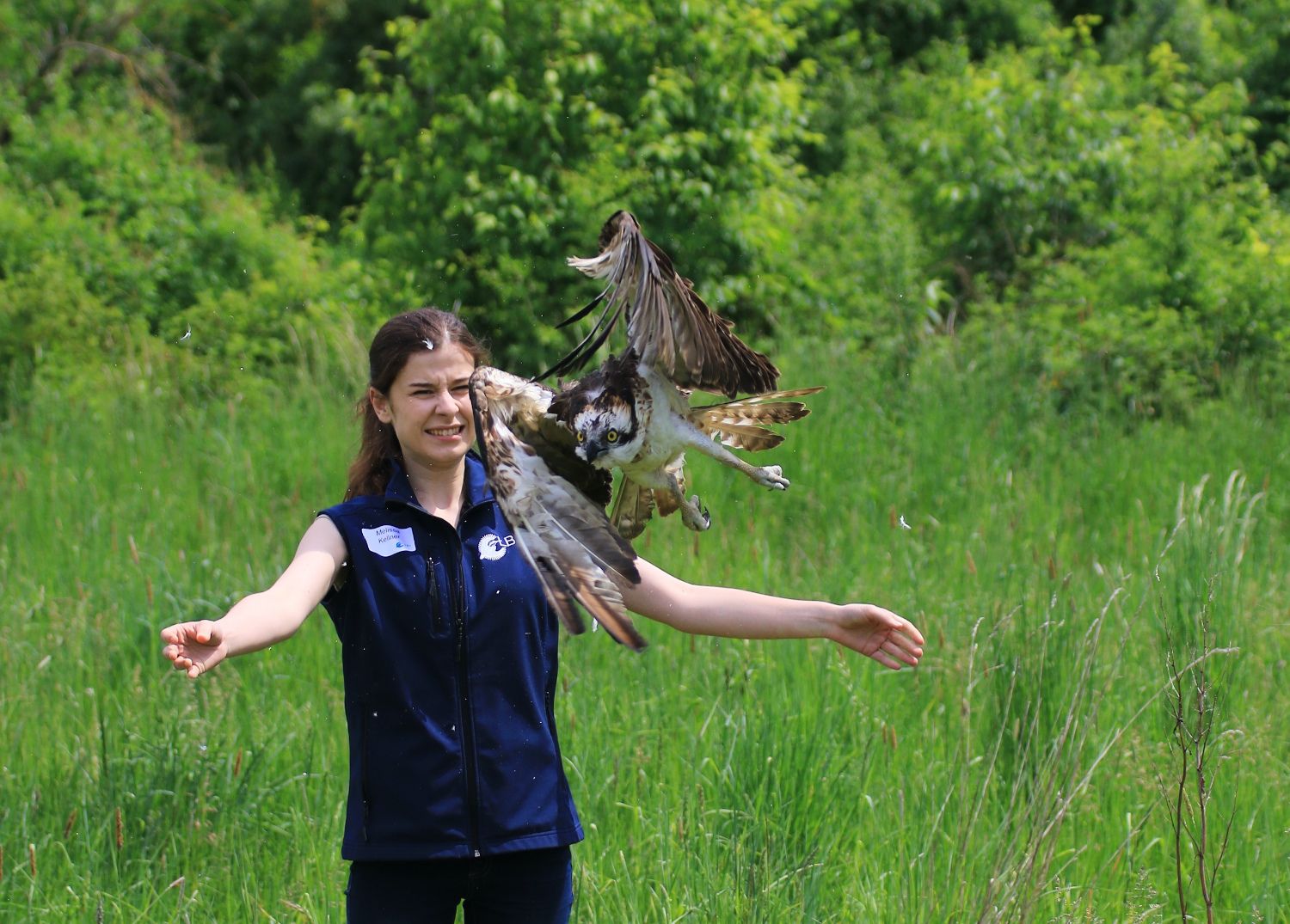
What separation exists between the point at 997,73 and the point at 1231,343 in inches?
138

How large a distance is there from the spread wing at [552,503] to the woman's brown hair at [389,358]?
10 cm

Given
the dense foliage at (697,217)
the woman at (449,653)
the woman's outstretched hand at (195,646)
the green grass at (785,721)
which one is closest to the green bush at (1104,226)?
the dense foliage at (697,217)

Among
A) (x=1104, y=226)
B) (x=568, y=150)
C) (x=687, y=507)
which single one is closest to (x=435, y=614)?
(x=687, y=507)

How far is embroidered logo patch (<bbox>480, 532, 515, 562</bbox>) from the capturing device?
2605 millimetres

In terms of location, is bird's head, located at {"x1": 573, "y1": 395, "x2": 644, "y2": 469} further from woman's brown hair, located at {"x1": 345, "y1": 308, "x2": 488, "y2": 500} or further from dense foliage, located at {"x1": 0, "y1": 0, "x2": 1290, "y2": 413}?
dense foliage, located at {"x1": 0, "y1": 0, "x2": 1290, "y2": 413}

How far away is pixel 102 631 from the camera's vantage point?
4.70m

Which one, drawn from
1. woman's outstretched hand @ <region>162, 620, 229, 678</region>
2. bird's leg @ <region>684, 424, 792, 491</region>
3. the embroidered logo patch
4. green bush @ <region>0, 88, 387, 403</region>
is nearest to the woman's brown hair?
the embroidered logo patch

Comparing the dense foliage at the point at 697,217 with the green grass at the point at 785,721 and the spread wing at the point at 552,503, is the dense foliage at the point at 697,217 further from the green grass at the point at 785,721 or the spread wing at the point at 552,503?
the spread wing at the point at 552,503

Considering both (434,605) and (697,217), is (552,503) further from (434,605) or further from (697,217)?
(697,217)

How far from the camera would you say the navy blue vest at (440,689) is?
8.13ft

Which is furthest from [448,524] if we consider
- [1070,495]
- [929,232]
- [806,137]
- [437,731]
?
[929,232]

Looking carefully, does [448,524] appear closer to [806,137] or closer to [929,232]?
[806,137]

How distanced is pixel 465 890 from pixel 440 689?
15.0 inches

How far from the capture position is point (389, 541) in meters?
2.58
